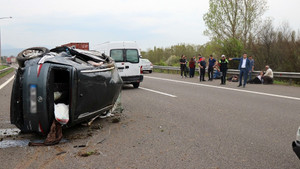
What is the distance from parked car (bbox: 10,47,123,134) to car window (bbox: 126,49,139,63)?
7.83m

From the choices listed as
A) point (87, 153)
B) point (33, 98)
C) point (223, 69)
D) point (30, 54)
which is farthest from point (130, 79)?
point (87, 153)

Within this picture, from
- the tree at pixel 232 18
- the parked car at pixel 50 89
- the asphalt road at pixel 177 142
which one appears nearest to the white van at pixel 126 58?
the asphalt road at pixel 177 142

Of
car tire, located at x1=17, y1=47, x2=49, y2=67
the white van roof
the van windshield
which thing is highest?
the white van roof

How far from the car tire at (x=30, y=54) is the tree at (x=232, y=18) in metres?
27.6

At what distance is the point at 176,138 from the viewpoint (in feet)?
16.9

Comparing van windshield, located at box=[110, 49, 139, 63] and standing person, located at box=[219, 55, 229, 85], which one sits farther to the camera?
standing person, located at box=[219, 55, 229, 85]

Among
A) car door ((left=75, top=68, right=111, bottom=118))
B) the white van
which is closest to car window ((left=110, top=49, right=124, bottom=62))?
the white van

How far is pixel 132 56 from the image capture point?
13.7m

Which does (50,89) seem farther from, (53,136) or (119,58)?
(119,58)

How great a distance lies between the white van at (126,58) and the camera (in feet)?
43.8

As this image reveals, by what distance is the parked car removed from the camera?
15.5ft

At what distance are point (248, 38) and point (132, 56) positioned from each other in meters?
17.9

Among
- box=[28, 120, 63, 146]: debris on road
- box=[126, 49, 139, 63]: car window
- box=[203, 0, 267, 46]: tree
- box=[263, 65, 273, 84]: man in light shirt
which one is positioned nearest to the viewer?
box=[28, 120, 63, 146]: debris on road

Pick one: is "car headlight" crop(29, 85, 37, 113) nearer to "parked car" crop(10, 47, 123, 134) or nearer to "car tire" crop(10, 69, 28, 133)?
"parked car" crop(10, 47, 123, 134)
